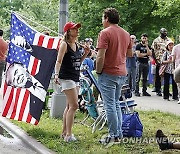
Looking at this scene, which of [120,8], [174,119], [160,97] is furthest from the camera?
[120,8]

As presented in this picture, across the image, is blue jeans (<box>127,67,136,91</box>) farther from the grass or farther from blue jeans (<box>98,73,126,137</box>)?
blue jeans (<box>98,73,126,137</box>)

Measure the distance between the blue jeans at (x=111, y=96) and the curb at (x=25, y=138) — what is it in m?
1.01

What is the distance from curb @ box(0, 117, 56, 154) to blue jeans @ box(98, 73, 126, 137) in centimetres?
101

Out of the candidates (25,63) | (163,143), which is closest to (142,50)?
(25,63)

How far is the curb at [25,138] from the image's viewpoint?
21.7ft

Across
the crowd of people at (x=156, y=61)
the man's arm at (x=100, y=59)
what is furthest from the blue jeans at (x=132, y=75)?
the man's arm at (x=100, y=59)

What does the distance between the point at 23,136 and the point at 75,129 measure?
0.97m

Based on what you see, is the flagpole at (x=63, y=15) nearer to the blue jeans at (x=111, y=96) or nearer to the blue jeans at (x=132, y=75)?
the blue jeans at (x=111, y=96)

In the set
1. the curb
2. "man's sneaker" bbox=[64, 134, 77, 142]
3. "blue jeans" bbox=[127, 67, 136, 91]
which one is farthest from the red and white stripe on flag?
"blue jeans" bbox=[127, 67, 136, 91]

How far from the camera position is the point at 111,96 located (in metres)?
6.71

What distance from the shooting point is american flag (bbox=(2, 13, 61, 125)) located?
765 centimetres

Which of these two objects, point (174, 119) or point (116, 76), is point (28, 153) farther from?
point (174, 119)

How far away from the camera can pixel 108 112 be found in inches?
266

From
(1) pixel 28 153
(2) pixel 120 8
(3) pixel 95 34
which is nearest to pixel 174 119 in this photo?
(1) pixel 28 153
